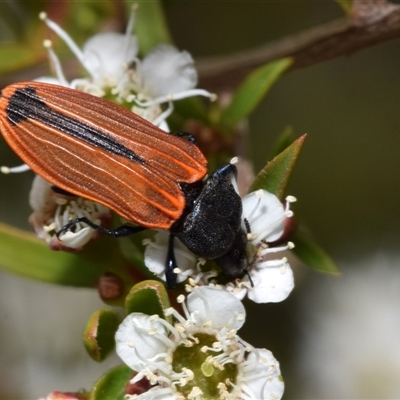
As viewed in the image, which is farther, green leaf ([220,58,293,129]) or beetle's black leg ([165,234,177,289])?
green leaf ([220,58,293,129])

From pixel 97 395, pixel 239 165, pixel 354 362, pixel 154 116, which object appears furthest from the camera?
pixel 354 362

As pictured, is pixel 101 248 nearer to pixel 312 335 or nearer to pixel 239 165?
pixel 239 165

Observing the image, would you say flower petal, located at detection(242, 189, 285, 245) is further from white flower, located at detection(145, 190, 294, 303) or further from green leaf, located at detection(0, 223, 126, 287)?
green leaf, located at detection(0, 223, 126, 287)

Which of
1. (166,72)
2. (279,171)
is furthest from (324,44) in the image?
(279,171)

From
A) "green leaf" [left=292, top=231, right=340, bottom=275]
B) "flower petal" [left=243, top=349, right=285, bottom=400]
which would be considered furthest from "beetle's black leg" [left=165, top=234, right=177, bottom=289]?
"green leaf" [left=292, top=231, right=340, bottom=275]

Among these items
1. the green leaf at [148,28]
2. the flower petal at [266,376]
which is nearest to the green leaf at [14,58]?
the green leaf at [148,28]

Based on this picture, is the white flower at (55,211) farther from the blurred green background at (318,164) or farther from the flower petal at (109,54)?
the blurred green background at (318,164)

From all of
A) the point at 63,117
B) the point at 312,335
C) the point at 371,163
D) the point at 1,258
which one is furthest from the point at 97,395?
the point at 371,163
